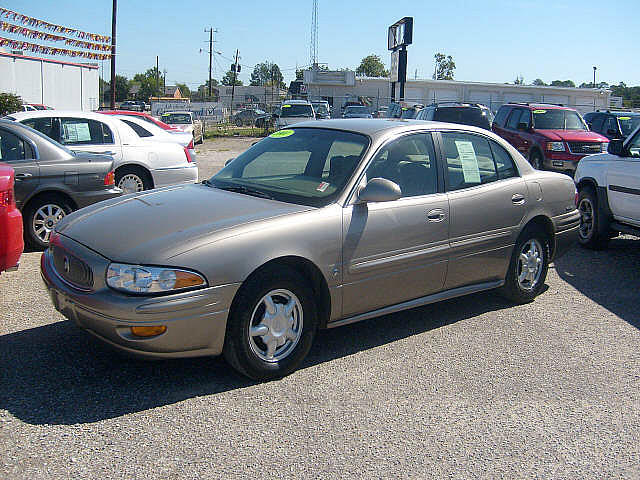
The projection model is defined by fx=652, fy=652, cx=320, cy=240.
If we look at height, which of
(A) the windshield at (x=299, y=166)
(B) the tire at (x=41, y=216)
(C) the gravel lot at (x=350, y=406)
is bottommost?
(C) the gravel lot at (x=350, y=406)

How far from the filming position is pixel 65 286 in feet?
13.4

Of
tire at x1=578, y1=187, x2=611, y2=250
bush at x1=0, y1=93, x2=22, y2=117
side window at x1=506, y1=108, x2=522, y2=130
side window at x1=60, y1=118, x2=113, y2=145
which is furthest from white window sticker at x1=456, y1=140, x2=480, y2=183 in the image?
bush at x1=0, y1=93, x2=22, y2=117

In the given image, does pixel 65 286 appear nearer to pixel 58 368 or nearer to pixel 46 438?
pixel 58 368

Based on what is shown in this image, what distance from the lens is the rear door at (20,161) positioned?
7.43m

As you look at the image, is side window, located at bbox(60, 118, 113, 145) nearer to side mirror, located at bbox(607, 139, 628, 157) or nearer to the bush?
side mirror, located at bbox(607, 139, 628, 157)

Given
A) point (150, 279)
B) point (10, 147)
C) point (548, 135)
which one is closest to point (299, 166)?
point (150, 279)

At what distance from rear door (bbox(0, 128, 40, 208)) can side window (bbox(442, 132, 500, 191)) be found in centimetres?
481

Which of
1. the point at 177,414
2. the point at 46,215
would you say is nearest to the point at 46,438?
the point at 177,414

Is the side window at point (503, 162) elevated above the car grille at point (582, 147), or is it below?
below

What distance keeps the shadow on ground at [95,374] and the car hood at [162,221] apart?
82 centimetres

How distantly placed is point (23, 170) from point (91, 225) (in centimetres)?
370

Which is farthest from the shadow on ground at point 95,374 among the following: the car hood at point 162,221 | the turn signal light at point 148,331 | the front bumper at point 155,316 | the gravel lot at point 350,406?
the car hood at point 162,221

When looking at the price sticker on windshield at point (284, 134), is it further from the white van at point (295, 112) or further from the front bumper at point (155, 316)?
the white van at point (295, 112)

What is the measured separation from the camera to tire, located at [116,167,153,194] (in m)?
9.88
